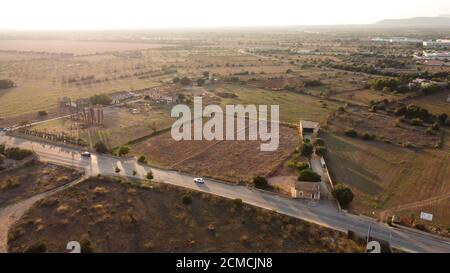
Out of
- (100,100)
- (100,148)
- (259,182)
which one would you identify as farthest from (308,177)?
(100,100)

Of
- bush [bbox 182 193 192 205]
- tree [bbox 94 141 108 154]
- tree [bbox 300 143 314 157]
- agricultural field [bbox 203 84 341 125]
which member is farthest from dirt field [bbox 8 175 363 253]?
agricultural field [bbox 203 84 341 125]

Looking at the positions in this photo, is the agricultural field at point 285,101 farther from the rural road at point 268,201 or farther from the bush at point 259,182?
the rural road at point 268,201

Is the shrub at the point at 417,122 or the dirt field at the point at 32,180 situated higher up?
the shrub at the point at 417,122

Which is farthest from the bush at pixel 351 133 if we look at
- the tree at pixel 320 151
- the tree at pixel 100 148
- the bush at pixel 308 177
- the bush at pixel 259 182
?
the tree at pixel 100 148

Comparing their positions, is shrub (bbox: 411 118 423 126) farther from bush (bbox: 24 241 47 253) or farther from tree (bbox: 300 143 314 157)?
bush (bbox: 24 241 47 253)
